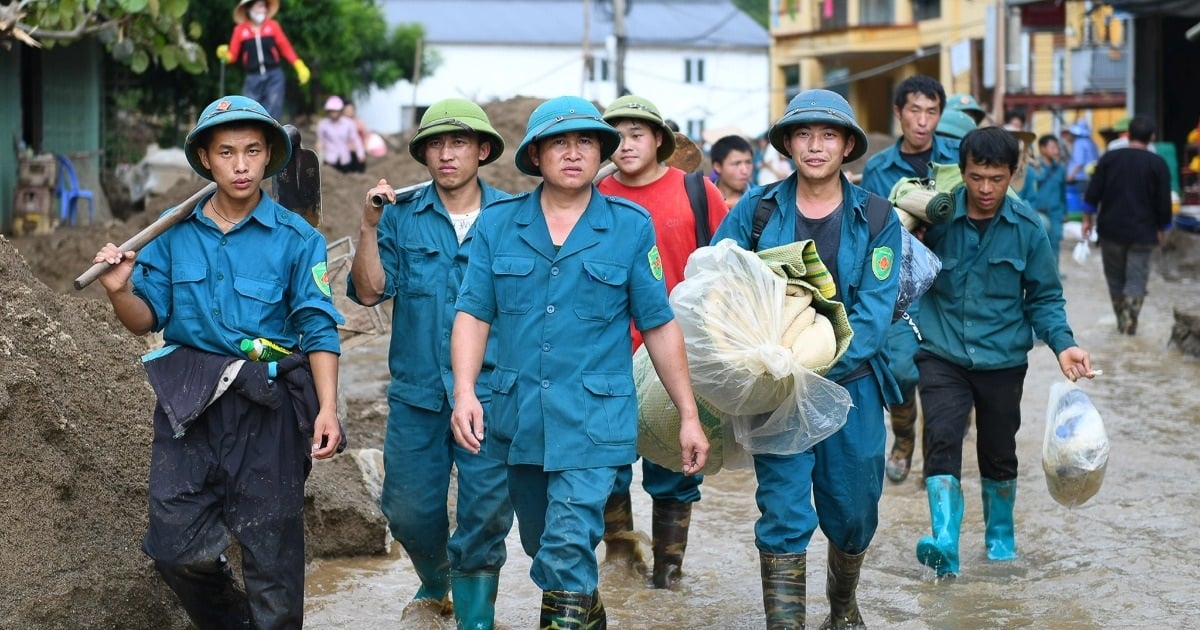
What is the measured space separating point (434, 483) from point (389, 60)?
4302cm

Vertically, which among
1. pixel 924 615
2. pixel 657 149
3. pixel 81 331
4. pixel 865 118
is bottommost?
pixel 924 615

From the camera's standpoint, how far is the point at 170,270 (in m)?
4.36

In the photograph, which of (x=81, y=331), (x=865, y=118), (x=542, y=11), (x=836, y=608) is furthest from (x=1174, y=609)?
(x=542, y=11)

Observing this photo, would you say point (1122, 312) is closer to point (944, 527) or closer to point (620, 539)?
point (944, 527)

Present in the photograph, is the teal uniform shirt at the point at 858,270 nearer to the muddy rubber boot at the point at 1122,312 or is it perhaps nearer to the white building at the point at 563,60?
the muddy rubber boot at the point at 1122,312

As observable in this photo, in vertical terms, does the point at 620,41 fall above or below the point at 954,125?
above

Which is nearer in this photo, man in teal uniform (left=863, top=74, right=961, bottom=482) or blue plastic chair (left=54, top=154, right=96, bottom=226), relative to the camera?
man in teal uniform (left=863, top=74, right=961, bottom=482)

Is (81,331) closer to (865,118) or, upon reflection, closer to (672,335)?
(672,335)

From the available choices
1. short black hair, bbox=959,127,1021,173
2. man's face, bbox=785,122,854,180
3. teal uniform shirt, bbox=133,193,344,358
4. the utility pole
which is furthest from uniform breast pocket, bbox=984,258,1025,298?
the utility pole

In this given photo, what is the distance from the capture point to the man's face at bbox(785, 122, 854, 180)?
16.0 feet

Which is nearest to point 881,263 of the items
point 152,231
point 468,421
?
point 468,421

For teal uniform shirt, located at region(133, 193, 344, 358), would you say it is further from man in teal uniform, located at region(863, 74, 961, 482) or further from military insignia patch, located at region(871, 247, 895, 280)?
man in teal uniform, located at region(863, 74, 961, 482)

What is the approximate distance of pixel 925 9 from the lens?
42344mm

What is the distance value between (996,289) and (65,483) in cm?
352
